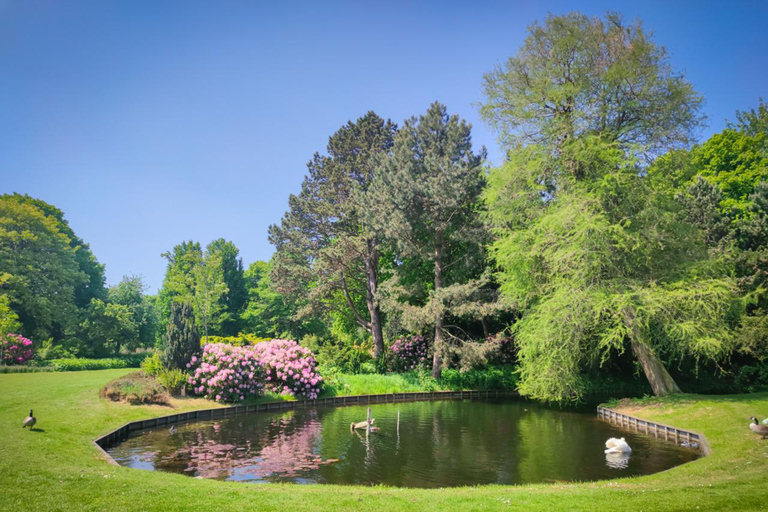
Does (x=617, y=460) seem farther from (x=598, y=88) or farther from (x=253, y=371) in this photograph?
(x=598, y=88)

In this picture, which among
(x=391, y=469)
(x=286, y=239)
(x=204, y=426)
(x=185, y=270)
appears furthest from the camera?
(x=185, y=270)

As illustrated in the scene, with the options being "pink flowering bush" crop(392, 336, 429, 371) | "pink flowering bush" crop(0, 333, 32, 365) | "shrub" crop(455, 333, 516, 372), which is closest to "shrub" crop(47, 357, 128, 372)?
"pink flowering bush" crop(0, 333, 32, 365)

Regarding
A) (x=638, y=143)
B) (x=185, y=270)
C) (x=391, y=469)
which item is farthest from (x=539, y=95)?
(x=185, y=270)

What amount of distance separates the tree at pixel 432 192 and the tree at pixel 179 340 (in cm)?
1263

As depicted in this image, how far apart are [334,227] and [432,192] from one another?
9.52 meters

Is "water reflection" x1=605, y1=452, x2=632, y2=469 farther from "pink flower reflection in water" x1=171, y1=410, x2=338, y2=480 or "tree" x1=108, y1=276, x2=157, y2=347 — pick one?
"tree" x1=108, y1=276, x2=157, y2=347

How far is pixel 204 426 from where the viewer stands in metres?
18.8

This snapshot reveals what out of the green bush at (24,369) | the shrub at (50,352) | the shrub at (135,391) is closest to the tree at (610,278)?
the shrub at (135,391)

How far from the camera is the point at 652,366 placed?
2230cm

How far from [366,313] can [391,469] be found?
26390mm

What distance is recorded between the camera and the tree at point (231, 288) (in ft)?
184

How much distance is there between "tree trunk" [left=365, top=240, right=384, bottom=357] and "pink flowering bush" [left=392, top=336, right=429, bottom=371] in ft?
4.86

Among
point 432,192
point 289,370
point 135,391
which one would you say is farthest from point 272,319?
point 135,391

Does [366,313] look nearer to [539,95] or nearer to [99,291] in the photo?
[539,95]
